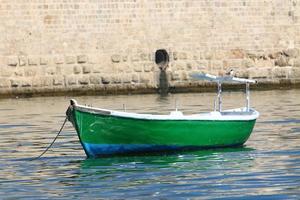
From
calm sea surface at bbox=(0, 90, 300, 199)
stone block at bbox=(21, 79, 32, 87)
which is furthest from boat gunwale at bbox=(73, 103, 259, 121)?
stone block at bbox=(21, 79, 32, 87)

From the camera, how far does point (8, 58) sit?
2459 cm

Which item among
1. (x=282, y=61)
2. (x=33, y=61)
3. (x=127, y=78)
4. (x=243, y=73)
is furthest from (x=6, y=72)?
(x=282, y=61)

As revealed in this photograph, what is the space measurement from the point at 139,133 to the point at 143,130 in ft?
0.21

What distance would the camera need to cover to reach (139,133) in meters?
14.0

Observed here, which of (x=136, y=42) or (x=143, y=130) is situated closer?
(x=143, y=130)

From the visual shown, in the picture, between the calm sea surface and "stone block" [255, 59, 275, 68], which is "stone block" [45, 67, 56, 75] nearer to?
"stone block" [255, 59, 275, 68]

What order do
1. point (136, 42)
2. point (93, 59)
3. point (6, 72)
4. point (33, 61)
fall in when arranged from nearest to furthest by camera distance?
point (6, 72)
point (33, 61)
point (93, 59)
point (136, 42)

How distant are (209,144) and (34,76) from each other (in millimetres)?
10788

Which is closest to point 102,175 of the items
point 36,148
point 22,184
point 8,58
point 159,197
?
point 22,184

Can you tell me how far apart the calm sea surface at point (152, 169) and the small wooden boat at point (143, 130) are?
0.51 ft

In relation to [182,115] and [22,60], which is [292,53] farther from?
[182,115]

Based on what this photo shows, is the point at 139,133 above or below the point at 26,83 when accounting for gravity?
above

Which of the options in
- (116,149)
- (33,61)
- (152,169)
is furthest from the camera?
(33,61)

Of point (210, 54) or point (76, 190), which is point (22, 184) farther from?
point (210, 54)
